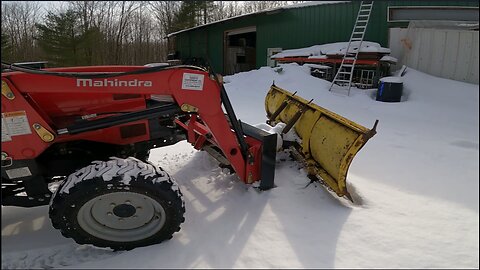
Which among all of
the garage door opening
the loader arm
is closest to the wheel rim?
the loader arm

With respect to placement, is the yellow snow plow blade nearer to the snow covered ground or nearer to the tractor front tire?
the snow covered ground

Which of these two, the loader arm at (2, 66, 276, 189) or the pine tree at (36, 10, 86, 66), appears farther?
the pine tree at (36, 10, 86, 66)

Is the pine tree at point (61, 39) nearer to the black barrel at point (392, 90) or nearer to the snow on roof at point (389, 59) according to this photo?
Result: the snow on roof at point (389, 59)

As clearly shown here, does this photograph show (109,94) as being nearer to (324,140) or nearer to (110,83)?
(110,83)

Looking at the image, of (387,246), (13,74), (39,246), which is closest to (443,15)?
(387,246)

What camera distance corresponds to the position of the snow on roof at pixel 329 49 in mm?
10732

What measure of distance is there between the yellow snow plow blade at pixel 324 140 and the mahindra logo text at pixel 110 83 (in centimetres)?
181

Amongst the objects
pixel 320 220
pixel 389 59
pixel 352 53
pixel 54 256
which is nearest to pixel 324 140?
pixel 320 220

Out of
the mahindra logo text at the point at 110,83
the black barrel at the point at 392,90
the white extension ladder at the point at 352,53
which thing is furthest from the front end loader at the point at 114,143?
the white extension ladder at the point at 352,53

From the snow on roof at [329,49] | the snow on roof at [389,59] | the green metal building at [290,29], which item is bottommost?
the snow on roof at [389,59]

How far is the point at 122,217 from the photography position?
284cm

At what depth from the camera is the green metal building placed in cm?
1142

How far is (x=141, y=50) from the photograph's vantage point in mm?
7484

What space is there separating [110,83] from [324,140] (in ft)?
6.94
